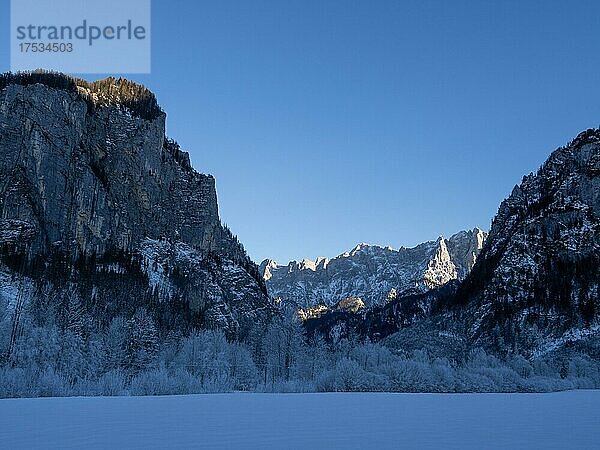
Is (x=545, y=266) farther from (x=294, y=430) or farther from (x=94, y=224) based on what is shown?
(x=294, y=430)

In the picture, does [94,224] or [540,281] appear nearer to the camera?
[540,281]

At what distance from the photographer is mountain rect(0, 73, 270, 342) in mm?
141225

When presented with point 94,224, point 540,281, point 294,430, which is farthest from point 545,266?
point 294,430

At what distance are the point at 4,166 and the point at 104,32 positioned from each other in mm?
125302

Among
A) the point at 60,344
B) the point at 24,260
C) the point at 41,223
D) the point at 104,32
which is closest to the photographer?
the point at 104,32

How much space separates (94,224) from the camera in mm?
168500

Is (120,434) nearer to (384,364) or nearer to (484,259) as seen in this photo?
(384,364)

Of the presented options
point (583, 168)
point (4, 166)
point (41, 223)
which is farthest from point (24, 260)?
point (583, 168)

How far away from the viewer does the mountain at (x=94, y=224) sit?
141225 mm

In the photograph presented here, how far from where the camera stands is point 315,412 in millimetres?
30984

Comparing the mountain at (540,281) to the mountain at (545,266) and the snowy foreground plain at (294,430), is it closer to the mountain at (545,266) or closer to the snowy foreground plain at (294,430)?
the mountain at (545,266)

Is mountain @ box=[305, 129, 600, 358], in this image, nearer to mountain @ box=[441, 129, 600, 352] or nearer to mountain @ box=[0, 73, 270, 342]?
mountain @ box=[441, 129, 600, 352]

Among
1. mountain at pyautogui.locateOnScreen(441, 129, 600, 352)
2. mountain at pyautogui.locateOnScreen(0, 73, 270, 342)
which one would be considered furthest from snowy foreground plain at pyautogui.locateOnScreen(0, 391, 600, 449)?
mountain at pyautogui.locateOnScreen(0, 73, 270, 342)

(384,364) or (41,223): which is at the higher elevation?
(41,223)
